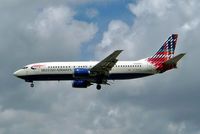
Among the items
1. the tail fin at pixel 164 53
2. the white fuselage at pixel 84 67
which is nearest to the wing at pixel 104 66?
the white fuselage at pixel 84 67

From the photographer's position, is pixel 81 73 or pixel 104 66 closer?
pixel 104 66

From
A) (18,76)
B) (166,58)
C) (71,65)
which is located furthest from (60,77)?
(166,58)

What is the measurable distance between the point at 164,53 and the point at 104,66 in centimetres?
1452

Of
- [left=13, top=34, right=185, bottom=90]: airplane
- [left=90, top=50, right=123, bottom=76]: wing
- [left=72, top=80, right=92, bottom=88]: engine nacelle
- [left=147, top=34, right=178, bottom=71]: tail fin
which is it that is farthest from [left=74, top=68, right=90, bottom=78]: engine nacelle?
[left=147, top=34, right=178, bottom=71]: tail fin

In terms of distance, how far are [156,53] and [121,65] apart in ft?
27.2

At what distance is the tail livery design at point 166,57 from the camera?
74781mm

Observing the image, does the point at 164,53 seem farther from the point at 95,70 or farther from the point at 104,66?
the point at 95,70

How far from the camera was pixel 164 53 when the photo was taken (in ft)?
264

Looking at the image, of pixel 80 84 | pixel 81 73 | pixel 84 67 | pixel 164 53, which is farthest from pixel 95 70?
pixel 164 53

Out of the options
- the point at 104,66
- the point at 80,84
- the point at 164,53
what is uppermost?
the point at 164,53

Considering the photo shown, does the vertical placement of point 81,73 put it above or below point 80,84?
above

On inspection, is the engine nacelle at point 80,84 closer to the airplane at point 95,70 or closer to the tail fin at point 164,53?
the airplane at point 95,70

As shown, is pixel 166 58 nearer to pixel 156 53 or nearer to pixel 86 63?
pixel 156 53

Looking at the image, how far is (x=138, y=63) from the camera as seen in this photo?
7662 centimetres
